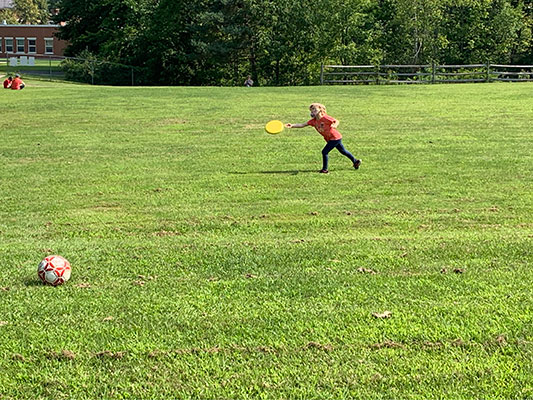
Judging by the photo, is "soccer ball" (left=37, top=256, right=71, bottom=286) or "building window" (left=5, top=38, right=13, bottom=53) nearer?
"soccer ball" (left=37, top=256, right=71, bottom=286)

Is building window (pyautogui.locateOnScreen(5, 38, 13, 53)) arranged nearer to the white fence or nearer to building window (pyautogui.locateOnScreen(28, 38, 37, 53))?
building window (pyautogui.locateOnScreen(28, 38, 37, 53))

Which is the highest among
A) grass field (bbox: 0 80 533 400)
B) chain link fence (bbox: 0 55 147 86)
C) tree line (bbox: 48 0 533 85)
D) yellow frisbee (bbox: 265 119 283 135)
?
tree line (bbox: 48 0 533 85)

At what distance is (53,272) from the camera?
250 inches

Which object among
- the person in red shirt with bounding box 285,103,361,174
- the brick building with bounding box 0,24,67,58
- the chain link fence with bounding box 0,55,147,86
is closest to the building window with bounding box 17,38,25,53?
the brick building with bounding box 0,24,67,58

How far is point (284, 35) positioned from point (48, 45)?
64859 mm

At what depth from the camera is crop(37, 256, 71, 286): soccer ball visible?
20.8 feet

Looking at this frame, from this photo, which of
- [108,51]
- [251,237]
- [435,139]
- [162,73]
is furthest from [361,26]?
[251,237]

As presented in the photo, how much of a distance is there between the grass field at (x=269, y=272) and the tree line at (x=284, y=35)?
38033mm

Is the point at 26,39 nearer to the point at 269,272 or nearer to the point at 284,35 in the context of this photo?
the point at 284,35

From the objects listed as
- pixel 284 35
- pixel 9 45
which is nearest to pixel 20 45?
pixel 9 45

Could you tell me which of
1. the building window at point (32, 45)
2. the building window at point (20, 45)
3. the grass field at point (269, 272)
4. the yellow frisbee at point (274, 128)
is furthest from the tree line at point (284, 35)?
the building window at point (20, 45)

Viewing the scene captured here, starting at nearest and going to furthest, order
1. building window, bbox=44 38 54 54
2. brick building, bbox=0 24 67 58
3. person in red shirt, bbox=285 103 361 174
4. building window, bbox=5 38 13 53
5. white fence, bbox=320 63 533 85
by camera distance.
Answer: person in red shirt, bbox=285 103 361 174 < white fence, bbox=320 63 533 85 < brick building, bbox=0 24 67 58 < building window, bbox=5 38 13 53 < building window, bbox=44 38 54 54

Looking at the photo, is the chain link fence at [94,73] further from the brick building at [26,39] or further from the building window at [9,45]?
the building window at [9,45]

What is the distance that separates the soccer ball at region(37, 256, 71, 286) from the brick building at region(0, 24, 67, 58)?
336 ft
